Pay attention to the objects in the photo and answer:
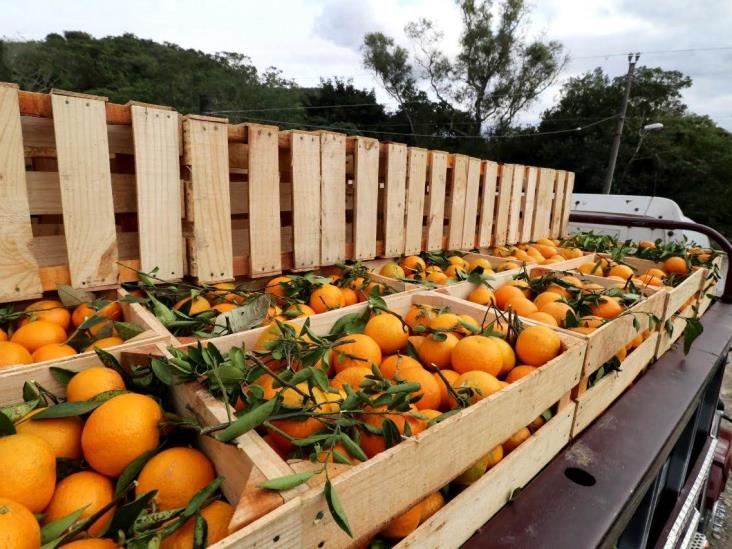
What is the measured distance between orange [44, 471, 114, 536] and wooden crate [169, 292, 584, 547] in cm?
21

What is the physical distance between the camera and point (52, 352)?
46.1 inches

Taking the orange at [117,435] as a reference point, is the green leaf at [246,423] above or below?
above

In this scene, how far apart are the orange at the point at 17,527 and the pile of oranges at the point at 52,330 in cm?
53

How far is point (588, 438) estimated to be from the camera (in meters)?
1.57

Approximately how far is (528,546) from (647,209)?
5732 millimetres

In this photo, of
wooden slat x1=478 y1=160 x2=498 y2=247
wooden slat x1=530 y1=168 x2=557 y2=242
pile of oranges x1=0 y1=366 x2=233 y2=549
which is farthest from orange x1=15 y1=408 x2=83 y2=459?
wooden slat x1=530 y1=168 x2=557 y2=242

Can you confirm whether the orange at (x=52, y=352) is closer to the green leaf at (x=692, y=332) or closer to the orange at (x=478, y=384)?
the orange at (x=478, y=384)

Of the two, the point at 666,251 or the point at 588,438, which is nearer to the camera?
the point at 588,438

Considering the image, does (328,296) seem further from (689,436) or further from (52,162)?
(689,436)

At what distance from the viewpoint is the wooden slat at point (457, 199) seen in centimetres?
296

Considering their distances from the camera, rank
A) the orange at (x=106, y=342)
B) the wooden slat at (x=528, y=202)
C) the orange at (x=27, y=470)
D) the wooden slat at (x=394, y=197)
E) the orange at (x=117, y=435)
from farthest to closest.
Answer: the wooden slat at (x=528, y=202)
the wooden slat at (x=394, y=197)
the orange at (x=106, y=342)
the orange at (x=117, y=435)
the orange at (x=27, y=470)

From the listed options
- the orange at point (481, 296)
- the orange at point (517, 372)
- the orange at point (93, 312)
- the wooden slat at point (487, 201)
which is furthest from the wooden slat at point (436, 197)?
the orange at point (93, 312)

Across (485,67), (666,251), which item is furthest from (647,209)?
(485,67)

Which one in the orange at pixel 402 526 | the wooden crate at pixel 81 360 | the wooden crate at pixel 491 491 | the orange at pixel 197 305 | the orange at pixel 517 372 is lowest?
the wooden crate at pixel 491 491
